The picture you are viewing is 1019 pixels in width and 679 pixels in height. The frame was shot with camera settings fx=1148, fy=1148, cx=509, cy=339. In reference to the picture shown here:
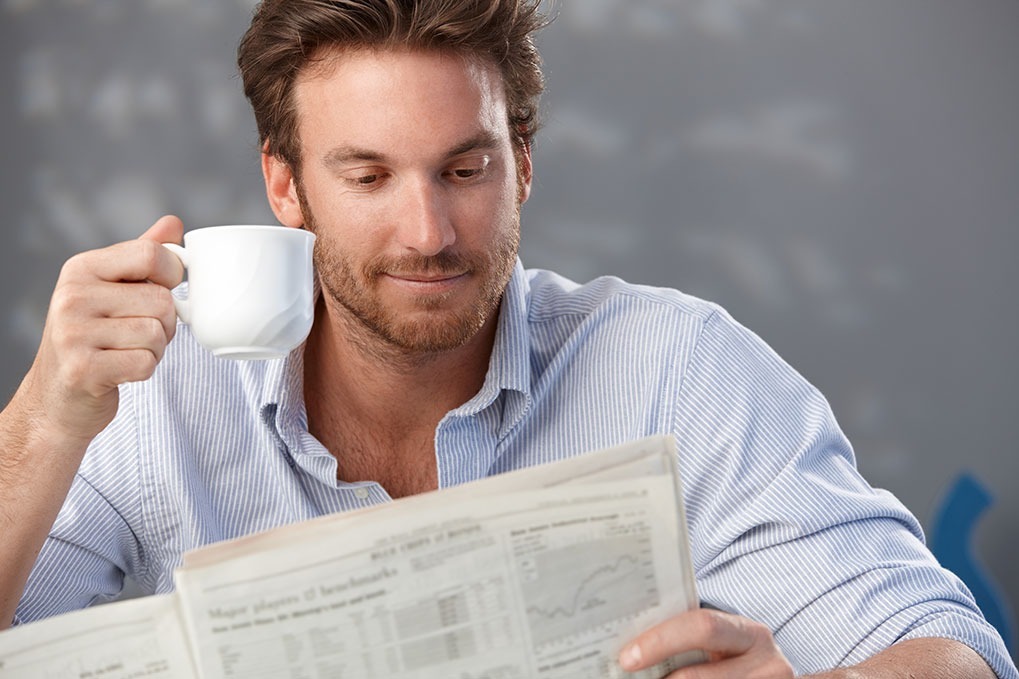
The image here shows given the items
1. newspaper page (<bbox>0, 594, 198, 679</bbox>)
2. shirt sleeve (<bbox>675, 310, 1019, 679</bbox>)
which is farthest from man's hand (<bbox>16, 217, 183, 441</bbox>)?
shirt sleeve (<bbox>675, 310, 1019, 679</bbox>)

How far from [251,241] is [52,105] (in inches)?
68.8

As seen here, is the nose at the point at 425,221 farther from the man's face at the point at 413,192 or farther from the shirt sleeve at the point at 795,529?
the shirt sleeve at the point at 795,529

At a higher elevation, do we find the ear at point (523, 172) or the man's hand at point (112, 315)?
the ear at point (523, 172)

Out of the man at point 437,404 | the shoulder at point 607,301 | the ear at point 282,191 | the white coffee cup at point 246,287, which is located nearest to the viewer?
the white coffee cup at point 246,287

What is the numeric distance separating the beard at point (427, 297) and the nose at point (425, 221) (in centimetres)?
2

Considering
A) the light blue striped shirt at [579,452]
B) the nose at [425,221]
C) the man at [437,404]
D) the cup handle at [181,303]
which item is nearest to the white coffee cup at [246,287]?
the cup handle at [181,303]

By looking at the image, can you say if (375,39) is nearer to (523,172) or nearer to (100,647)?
(523,172)

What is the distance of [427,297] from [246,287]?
13.0 inches

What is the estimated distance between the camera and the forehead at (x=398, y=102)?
48.3 inches

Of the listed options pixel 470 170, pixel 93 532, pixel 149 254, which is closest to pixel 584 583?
pixel 149 254

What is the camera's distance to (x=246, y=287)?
939 millimetres

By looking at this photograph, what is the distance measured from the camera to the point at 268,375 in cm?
133

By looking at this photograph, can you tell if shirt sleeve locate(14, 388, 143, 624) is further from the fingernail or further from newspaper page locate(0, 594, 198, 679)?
the fingernail

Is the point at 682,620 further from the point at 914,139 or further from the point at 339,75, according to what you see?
the point at 914,139
